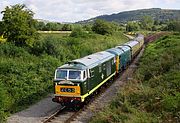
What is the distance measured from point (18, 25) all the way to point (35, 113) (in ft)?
44.3

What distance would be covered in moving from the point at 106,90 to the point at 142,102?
A: 9.26 metres

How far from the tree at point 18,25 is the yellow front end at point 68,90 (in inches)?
520

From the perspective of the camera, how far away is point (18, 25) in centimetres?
3012

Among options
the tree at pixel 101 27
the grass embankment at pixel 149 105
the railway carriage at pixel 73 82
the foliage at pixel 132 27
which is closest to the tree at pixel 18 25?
the railway carriage at pixel 73 82

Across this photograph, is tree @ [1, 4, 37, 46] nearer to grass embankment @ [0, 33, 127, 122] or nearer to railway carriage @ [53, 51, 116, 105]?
grass embankment @ [0, 33, 127, 122]

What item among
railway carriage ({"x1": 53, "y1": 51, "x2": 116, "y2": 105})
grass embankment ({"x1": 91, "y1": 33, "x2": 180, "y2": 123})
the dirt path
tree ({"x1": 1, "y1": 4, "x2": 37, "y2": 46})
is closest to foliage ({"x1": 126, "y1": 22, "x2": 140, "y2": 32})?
tree ({"x1": 1, "y1": 4, "x2": 37, "y2": 46})

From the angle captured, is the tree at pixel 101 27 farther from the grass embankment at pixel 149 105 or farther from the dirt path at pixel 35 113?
the grass embankment at pixel 149 105

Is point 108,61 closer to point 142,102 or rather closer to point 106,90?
point 106,90

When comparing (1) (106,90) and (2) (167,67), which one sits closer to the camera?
(2) (167,67)

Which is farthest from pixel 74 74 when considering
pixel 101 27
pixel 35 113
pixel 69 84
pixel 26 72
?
pixel 101 27

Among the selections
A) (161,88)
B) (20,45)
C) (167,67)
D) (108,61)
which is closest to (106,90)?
(108,61)

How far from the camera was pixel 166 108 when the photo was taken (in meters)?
13.4

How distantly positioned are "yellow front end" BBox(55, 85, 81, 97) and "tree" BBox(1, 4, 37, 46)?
1322 cm

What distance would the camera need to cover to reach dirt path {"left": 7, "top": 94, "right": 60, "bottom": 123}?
1722 cm
